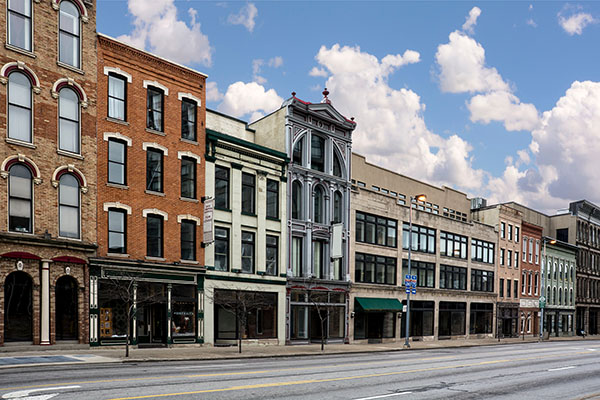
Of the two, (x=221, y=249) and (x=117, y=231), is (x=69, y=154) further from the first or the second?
(x=221, y=249)

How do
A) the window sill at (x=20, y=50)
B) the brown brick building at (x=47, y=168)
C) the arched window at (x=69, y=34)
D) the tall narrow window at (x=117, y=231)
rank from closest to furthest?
the brown brick building at (x=47, y=168)
the window sill at (x=20, y=50)
the arched window at (x=69, y=34)
the tall narrow window at (x=117, y=231)

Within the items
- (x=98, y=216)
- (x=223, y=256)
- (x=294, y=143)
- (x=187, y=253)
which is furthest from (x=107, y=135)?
(x=294, y=143)

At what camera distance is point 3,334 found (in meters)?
23.3

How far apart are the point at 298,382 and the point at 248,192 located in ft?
65.2

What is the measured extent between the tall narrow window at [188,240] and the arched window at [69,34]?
33.3 ft

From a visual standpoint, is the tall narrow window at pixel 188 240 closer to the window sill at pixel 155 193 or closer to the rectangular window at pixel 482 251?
the window sill at pixel 155 193

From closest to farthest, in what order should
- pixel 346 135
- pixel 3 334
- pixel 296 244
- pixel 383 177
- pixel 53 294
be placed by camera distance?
pixel 3 334 → pixel 53 294 → pixel 296 244 → pixel 346 135 → pixel 383 177

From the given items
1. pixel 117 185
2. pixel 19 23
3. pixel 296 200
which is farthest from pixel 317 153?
pixel 19 23

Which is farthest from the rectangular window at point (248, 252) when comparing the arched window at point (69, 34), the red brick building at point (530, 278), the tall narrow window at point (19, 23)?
the red brick building at point (530, 278)

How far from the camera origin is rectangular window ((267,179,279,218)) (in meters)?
36.3

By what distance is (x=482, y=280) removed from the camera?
58.2 m

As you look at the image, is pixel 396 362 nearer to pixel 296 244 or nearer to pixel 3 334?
pixel 296 244

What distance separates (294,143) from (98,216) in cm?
1477

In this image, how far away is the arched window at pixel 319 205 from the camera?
39.6 meters
